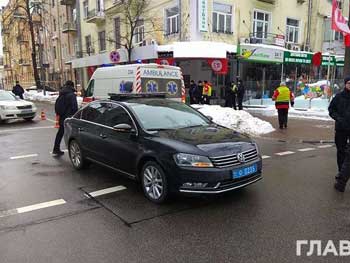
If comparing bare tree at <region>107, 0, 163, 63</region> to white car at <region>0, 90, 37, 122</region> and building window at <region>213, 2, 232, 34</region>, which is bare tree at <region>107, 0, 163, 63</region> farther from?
white car at <region>0, 90, 37, 122</region>

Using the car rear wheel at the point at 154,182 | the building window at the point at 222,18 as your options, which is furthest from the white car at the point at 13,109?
the building window at the point at 222,18

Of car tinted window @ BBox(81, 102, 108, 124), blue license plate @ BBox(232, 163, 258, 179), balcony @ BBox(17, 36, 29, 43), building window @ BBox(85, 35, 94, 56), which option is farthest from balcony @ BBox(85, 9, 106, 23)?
balcony @ BBox(17, 36, 29, 43)

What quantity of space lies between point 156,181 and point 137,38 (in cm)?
2255

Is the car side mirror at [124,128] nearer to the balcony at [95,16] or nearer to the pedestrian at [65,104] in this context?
the pedestrian at [65,104]

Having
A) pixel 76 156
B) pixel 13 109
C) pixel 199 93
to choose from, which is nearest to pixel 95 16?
pixel 199 93

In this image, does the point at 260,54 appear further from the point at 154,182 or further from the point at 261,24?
the point at 154,182

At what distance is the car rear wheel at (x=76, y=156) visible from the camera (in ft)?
22.5

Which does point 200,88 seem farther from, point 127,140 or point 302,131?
point 127,140

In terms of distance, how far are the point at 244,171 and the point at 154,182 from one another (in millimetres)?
1332

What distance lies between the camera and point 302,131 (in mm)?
12008

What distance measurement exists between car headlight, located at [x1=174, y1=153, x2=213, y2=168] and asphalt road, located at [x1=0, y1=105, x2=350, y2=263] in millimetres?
663

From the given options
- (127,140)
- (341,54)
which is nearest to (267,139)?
(127,140)

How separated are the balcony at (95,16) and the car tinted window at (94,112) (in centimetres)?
2407

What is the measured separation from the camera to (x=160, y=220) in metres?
4.40
